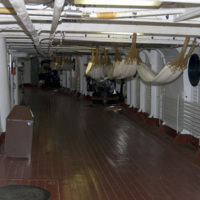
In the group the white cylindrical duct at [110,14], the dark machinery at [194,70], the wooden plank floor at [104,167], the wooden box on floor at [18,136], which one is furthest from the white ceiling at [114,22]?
the wooden plank floor at [104,167]

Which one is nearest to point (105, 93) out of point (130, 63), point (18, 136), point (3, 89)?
point (3, 89)

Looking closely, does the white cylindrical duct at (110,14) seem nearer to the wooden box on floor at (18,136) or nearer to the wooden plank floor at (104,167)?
the wooden plank floor at (104,167)

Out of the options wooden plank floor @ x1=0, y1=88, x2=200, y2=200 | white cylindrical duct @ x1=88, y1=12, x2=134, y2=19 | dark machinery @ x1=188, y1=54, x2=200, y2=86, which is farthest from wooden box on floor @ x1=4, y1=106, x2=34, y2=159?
dark machinery @ x1=188, y1=54, x2=200, y2=86

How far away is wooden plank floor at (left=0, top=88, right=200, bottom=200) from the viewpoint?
230 inches

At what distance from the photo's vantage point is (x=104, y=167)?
7.24 metres

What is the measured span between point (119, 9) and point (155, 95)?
26.7ft

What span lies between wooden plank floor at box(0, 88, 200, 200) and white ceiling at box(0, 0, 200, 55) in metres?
2.69

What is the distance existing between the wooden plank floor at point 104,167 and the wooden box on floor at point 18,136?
0.18 metres

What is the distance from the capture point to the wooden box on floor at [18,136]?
24.7ft

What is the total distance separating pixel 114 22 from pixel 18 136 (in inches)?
127

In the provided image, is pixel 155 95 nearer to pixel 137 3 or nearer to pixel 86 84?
pixel 137 3

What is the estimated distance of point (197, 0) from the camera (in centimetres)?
333

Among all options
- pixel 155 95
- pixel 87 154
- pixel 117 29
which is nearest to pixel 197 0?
pixel 117 29

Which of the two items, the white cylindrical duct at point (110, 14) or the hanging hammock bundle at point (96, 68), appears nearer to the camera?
the white cylindrical duct at point (110, 14)
